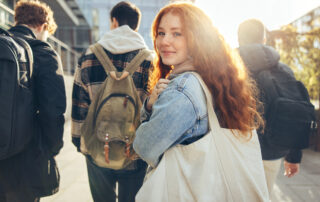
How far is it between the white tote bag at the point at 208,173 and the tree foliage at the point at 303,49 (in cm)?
544

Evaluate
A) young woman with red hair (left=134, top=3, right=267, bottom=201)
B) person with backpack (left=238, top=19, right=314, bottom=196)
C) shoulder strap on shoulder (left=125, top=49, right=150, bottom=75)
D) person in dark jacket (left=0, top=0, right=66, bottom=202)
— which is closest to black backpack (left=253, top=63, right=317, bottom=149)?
person with backpack (left=238, top=19, right=314, bottom=196)

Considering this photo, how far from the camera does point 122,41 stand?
211 centimetres

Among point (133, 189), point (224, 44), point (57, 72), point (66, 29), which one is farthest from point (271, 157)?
point (66, 29)

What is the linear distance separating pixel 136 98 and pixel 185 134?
2.96ft

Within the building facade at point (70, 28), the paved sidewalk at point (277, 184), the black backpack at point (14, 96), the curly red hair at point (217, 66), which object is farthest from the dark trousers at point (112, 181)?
the building facade at point (70, 28)

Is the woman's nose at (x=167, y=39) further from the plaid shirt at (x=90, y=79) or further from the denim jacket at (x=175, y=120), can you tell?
the plaid shirt at (x=90, y=79)

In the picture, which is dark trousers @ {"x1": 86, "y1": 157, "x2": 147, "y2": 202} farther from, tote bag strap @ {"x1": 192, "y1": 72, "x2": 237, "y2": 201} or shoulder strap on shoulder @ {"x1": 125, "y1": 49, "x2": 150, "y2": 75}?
tote bag strap @ {"x1": 192, "y1": 72, "x2": 237, "y2": 201}

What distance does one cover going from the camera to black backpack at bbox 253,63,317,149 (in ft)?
6.77

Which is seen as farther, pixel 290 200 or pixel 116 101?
pixel 290 200

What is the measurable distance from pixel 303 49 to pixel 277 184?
153 inches

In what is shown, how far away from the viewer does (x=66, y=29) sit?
23.1 meters

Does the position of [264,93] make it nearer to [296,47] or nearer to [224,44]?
[224,44]

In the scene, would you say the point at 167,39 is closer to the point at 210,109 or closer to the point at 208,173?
the point at 210,109

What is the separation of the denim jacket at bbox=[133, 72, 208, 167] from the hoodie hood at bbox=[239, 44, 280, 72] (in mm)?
1208
